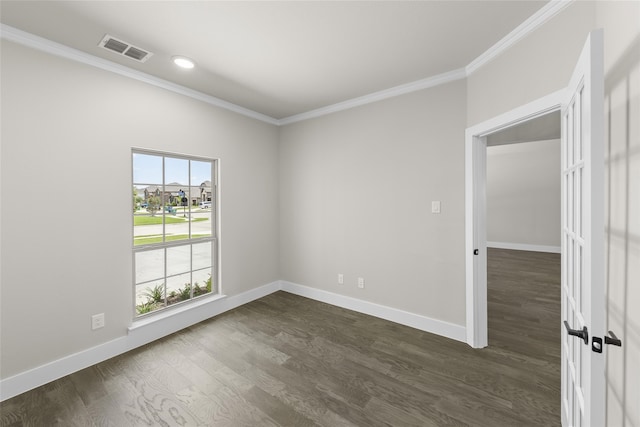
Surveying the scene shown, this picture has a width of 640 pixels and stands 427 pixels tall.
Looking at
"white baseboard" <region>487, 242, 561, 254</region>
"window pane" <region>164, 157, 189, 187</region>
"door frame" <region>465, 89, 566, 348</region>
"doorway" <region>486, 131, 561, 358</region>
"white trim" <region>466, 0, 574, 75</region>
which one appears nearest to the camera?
"white trim" <region>466, 0, 574, 75</region>

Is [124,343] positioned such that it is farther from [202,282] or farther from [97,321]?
[202,282]

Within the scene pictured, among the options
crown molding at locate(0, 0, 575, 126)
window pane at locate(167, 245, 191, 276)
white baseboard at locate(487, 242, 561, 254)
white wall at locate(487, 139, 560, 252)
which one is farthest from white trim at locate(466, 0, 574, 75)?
white baseboard at locate(487, 242, 561, 254)

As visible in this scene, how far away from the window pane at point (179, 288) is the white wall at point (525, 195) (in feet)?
26.5

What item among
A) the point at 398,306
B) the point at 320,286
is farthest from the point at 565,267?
the point at 320,286

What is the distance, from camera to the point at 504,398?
1879 mm

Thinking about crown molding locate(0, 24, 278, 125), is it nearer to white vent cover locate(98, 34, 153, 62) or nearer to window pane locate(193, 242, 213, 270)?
white vent cover locate(98, 34, 153, 62)

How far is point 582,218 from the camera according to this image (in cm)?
114

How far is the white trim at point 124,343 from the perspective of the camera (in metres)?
1.97

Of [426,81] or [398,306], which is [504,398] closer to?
[398,306]

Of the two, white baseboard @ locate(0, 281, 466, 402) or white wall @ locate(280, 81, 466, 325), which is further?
white wall @ locate(280, 81, 466, 325)

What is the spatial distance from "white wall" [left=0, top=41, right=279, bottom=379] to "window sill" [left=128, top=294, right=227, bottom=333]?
121 millimetres

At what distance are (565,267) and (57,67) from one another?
3.90 meters

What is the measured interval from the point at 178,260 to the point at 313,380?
1983mm

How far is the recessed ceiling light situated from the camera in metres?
2.33
